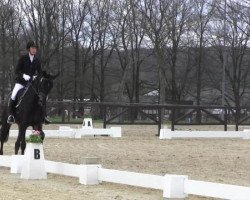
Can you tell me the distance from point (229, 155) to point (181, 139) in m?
7.19

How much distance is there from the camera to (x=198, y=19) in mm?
58219

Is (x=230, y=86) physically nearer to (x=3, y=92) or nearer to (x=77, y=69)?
(x=77, y=69)

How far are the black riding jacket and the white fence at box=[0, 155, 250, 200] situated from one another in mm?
2129

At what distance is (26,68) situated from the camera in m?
13.0

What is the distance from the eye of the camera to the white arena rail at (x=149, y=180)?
792cm

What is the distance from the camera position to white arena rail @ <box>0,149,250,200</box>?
7922 mm

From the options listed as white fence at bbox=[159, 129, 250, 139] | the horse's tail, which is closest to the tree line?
white fence at bbox=[159, 129, 250, 139]

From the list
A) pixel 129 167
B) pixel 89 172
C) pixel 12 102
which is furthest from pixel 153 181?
pixel 12 102

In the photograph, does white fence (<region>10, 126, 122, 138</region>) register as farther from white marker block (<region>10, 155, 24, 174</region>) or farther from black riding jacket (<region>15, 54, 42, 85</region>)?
white marker block (<region>10, 155, 24, 174</region>)

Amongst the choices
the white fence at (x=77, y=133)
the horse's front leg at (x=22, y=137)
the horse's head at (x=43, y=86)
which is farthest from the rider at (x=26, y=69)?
the white fence at (x=77, y=133)

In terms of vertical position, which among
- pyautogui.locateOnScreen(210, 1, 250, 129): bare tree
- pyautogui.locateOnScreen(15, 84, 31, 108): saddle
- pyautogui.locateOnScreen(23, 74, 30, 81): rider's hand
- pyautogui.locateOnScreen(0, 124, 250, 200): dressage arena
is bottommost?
pyautogui.locateOnScreen(0, 124, 250, 200): dressage arena

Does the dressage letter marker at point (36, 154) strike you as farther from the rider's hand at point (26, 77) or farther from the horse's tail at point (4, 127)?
the horse's tail at point (4, 127)

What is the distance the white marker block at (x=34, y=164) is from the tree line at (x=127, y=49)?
43.3 metres

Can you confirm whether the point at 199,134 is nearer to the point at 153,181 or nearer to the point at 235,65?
the point at 153,181
